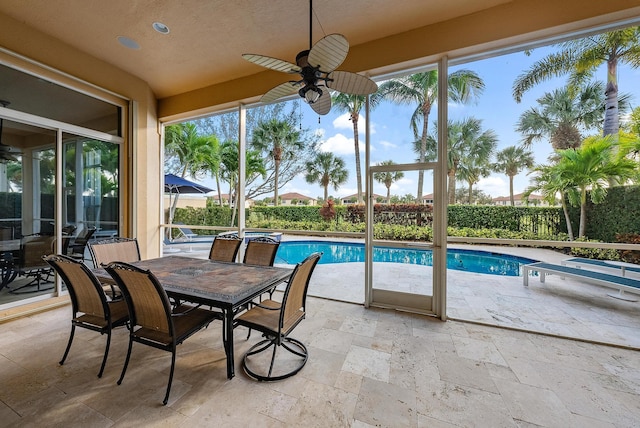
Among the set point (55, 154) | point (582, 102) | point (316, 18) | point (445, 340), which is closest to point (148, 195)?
point (55, 154)

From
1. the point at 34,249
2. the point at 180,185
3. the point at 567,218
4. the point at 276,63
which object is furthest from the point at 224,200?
the point at 567,218

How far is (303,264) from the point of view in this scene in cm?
185

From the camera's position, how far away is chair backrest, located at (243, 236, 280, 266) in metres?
2.94

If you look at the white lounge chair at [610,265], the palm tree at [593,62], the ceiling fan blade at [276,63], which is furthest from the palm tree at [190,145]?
the white lounge chair at [610,265]

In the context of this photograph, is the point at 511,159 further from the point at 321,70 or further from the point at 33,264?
the point at 33,264

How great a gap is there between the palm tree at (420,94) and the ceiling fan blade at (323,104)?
1533 millimetres

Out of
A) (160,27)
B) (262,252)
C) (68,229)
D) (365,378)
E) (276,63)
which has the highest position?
(160,27)

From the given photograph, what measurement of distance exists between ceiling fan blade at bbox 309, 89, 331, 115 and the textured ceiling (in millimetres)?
1195

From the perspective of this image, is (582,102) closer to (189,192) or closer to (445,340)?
(445,340)

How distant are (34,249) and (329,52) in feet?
15.0

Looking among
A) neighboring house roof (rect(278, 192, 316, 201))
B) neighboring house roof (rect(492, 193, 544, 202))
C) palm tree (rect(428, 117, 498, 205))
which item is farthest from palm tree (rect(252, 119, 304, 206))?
neighboring house roof (rect(492, 193, 544, 202))

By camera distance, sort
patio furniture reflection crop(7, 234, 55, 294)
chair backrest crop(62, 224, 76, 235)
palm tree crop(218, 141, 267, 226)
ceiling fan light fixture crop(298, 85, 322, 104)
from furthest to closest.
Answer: palm tree crop(218, 141, 267, 226), chair backrest crop(62, 224, 76, 235), patio furniture reflection crop(7, 234, 55, 294), ceiling fan light fixture crop(298, 85, 322, 104)

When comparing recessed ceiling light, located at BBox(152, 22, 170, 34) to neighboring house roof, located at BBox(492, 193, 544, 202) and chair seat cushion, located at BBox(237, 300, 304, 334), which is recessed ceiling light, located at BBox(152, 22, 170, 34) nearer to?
chair seat cushion, located at BBox(237, 300, 304, 334)

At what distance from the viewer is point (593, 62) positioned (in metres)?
3.63
